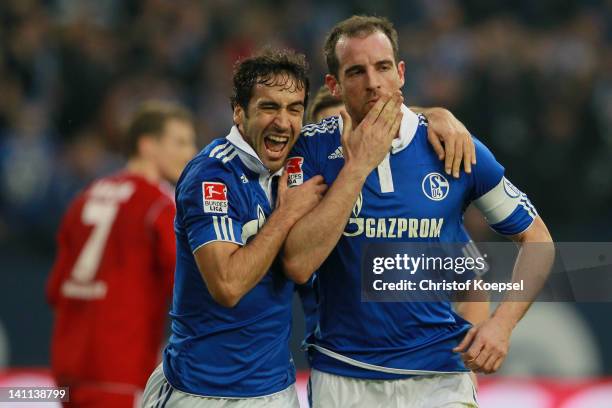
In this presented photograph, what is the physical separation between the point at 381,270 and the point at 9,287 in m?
5.05

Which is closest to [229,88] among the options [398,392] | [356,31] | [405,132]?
[356,31]

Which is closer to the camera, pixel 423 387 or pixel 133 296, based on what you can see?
pixel 423 387

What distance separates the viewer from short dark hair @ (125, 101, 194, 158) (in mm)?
5934

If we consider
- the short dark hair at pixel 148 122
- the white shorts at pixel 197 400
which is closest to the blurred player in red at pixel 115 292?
the short dark hair at pixel 148 122

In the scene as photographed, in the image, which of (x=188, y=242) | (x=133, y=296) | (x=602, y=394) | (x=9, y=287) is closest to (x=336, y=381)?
(x=188, y=242)

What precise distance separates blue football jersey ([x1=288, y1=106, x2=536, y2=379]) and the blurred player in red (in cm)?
143

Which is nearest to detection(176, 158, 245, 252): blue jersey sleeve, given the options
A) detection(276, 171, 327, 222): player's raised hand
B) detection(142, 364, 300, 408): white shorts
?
detection(276, 171, 327, 222): player's raised hand

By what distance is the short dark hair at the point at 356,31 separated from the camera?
4.37 metres

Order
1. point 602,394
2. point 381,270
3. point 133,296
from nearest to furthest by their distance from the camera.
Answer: point 381,270
point 133,296
point 602,394

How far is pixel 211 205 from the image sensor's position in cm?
405

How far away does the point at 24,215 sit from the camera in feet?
29.1

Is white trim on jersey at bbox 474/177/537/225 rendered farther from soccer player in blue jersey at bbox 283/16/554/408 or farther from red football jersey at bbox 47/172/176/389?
red football jersey at bbox 47/172/176/389

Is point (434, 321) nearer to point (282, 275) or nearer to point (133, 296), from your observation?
point (282, 275)

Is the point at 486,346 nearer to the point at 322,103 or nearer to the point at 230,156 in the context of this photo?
the point at 230,156
